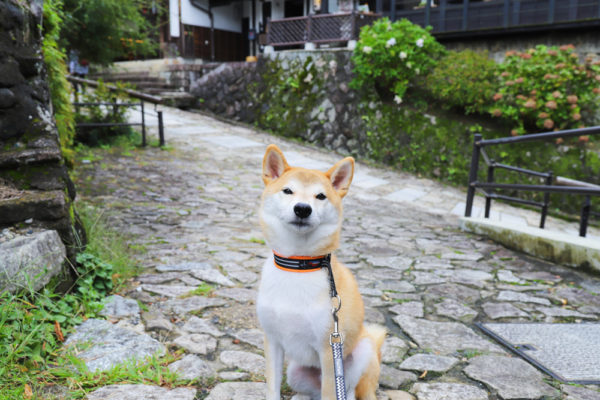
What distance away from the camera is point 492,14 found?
1250 cm

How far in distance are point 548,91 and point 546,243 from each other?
222 inches

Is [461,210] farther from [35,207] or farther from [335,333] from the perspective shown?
[35,207]

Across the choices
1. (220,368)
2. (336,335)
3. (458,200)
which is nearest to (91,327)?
(220,368)

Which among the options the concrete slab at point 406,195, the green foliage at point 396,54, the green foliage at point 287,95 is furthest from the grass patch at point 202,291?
the green foliage at point 287,95

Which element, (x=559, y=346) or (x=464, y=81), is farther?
(x=464, y=81)

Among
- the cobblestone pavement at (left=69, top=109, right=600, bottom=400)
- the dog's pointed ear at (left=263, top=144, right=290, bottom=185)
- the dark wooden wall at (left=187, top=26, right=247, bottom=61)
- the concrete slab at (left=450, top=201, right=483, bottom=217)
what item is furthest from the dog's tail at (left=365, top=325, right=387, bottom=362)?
the dark wooden wall at (left=187, top=26, right=247, bottom=61)

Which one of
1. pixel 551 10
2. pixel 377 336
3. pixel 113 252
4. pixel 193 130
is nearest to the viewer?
pixel 377 336

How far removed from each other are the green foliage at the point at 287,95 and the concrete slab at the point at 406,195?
4.73 meters

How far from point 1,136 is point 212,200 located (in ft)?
12.9

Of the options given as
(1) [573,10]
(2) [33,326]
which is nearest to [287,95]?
(1) [573,10]

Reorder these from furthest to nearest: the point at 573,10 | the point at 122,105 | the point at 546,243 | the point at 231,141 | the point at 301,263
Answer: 1. the point at 231,141
2. the point at 573,10
3. the point at 122,105
4. the point at 546,243
5. the point at 301,263

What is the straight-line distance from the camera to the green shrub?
29.5 feet

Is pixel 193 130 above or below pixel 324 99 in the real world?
below

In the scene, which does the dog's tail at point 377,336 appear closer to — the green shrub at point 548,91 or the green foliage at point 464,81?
the green shrub at point 548,91
